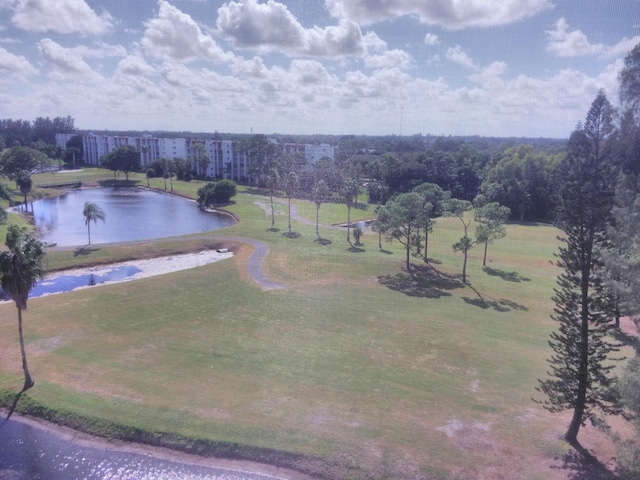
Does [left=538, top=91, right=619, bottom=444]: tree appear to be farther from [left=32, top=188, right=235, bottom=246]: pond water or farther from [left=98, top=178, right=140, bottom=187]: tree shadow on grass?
[left=98, top=178, right=140, bottom=187]: tree shadow on grass

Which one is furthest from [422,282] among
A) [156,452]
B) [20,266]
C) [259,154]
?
[259,154]

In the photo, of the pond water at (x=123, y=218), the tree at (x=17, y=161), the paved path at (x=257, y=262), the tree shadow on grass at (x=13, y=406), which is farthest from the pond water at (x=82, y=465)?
the tree at (x=17, y=161)

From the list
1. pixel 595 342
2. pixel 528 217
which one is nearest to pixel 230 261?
pixel 595 342

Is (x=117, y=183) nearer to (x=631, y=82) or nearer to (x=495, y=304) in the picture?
(x=495, y=304)

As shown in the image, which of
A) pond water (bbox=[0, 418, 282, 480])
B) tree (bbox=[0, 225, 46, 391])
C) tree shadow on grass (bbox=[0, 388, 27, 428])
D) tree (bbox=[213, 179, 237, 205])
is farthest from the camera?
tree (bbox=[213, 179, 237, 205])

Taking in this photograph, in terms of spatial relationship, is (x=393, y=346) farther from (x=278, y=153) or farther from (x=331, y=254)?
(x=278, y=153)

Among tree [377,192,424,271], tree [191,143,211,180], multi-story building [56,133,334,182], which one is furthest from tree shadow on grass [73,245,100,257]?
tree [191,143,211,180]
